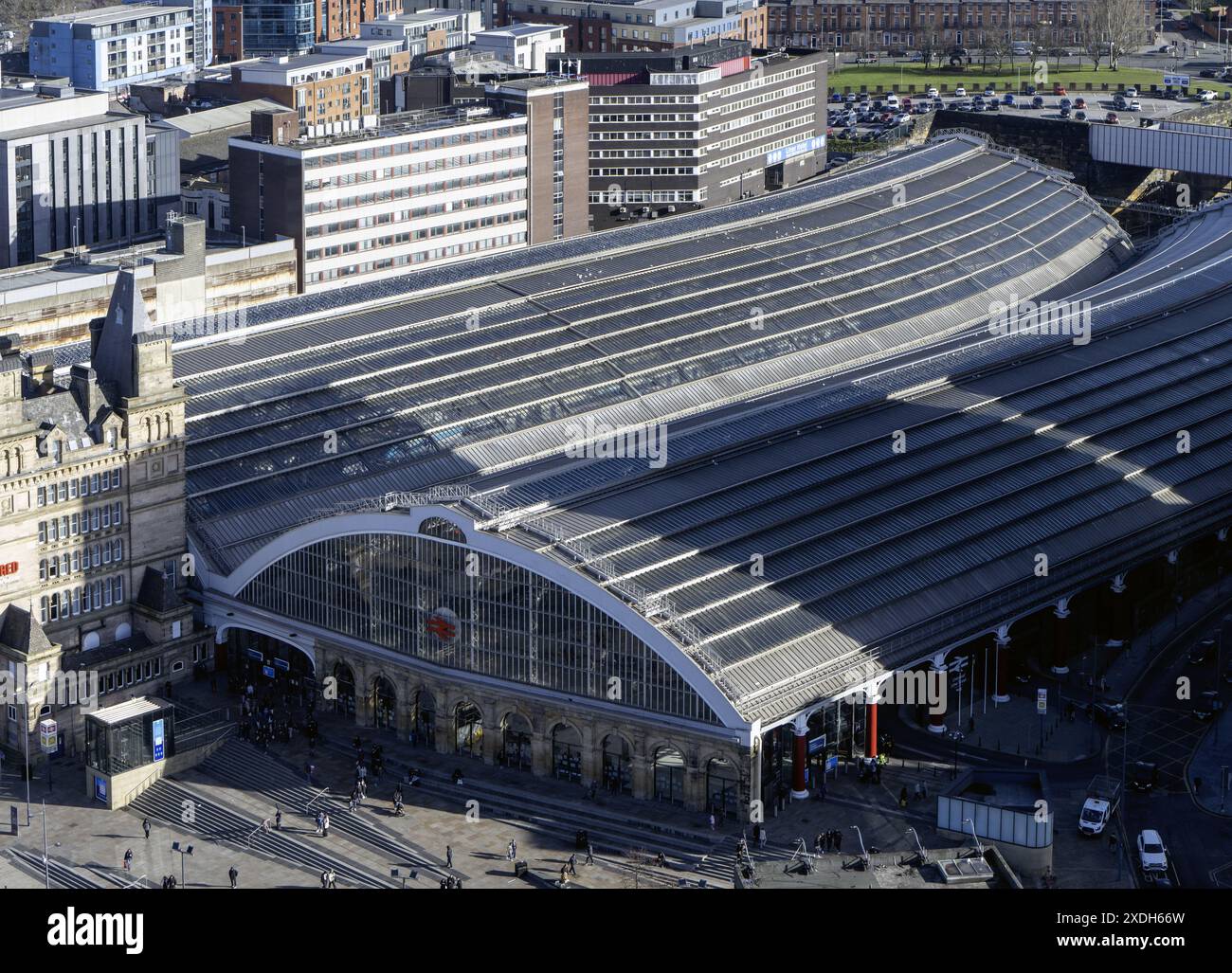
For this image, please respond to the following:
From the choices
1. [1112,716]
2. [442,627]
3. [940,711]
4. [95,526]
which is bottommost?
[1112,716]

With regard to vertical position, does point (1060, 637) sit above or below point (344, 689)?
above

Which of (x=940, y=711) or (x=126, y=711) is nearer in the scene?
(x=126, y=711)

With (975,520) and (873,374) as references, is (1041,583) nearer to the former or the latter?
(975,520)

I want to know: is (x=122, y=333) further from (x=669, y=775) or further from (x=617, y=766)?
(x=669, y=775)

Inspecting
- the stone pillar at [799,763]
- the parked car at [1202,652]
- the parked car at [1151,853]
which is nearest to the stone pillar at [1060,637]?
the parked car at [1202,652]

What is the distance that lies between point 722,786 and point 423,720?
2216cm

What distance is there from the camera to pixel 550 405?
611 ft

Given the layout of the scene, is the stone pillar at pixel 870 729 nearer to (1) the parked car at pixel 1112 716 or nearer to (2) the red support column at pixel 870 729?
(2) the red support column at pixel 870 729

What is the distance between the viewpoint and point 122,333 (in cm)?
15450

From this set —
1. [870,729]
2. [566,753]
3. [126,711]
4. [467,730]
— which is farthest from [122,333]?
[870,729]

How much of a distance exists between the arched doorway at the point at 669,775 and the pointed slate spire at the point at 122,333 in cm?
4380

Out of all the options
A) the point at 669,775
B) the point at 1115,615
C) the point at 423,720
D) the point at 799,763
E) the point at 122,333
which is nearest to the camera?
the point at 669,775

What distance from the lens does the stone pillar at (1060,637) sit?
162 metres
